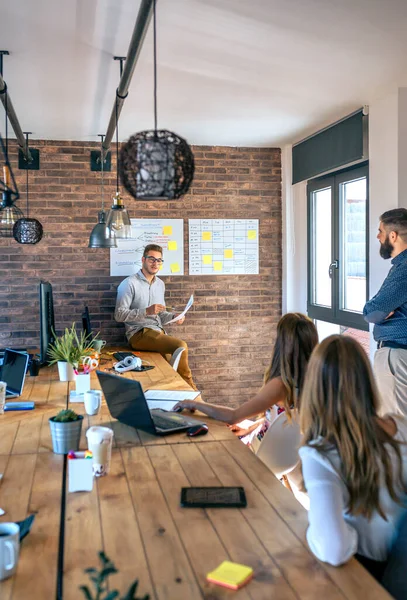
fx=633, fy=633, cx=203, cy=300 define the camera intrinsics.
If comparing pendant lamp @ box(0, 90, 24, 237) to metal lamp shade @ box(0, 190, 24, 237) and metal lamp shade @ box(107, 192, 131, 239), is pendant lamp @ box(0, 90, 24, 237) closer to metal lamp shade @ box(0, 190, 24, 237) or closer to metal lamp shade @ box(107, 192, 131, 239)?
metal lamp shade @ box(0, 190, 24, 237)

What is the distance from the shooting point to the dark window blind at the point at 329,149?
516 cm

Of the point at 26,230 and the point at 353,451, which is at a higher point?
the point at 26,230

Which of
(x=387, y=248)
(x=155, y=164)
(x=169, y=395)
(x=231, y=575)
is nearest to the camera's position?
(x=231, y=575)

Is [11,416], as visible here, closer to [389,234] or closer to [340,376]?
[340,376]

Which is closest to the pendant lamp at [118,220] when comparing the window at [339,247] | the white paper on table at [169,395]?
the white paper on table at [169,395]

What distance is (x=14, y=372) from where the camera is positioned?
353 centimetres

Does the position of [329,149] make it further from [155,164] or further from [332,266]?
[155,164]

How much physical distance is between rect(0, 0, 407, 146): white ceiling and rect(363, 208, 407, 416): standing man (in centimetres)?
105

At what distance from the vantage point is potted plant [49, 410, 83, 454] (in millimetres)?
2406

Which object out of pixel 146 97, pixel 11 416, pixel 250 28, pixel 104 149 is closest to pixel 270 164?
pixel 104 149

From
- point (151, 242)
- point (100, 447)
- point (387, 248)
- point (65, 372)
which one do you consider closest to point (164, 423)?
point (100, 447)

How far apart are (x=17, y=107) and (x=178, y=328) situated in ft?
9.08

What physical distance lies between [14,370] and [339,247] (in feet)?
11.1

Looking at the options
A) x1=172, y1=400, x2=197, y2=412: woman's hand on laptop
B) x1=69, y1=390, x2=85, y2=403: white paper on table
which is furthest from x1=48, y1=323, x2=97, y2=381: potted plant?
x1=172, y1=400, x2=197, y2=412: woman's hand on laptop
